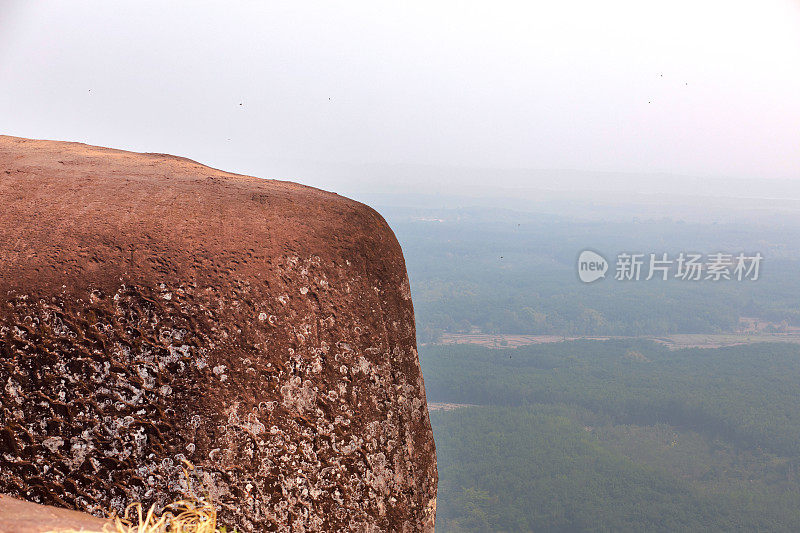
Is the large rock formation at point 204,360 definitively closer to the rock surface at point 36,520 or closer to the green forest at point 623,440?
the rock surface at point 36,520

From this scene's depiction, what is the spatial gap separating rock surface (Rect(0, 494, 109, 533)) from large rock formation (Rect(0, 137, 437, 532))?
649 mm

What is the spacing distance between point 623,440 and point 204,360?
75581 millimetres

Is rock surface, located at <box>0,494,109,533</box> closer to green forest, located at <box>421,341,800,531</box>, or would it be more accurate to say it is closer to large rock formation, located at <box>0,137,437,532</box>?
large rock formation, located at <box>0,137,437,532</box>

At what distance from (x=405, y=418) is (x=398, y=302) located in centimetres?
80

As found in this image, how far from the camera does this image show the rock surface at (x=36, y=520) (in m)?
2.12

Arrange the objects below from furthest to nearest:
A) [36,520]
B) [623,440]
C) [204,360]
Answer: [623,440], [204,360], [36,520]

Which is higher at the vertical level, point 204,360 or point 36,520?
point 204,360

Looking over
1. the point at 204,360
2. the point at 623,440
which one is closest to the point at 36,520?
the point at 204,360

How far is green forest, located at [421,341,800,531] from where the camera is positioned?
57438 millimetres

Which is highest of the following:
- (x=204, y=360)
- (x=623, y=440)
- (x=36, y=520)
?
(x=204, y=360)

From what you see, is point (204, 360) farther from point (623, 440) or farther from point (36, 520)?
point (623, 440)

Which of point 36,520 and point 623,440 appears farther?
point 623,440

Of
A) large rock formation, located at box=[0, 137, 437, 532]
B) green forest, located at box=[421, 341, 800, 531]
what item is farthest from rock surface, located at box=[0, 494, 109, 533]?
green forest, located at box=[421, 341, 800, 531]

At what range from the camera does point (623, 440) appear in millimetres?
70625
